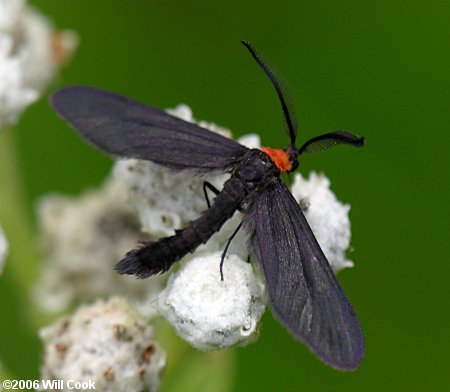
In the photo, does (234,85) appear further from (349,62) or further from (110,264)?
(110,264)

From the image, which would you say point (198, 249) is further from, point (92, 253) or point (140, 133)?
point (92, 253)

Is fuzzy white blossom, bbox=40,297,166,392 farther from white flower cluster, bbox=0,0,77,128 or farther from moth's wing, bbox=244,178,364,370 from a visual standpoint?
white flower cluster, bbox=0,0,77,128

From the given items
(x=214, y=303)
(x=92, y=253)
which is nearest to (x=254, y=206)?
(x=214, y=303)

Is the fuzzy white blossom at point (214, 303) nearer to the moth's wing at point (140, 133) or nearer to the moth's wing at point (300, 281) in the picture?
the moth's wing at point (300, 281)

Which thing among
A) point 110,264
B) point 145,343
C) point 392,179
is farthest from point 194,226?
point 392,179

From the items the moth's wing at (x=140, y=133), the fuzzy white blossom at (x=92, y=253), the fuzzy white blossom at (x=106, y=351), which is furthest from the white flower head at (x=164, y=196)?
the fuzzy white blossom at (x=92, y=253)
